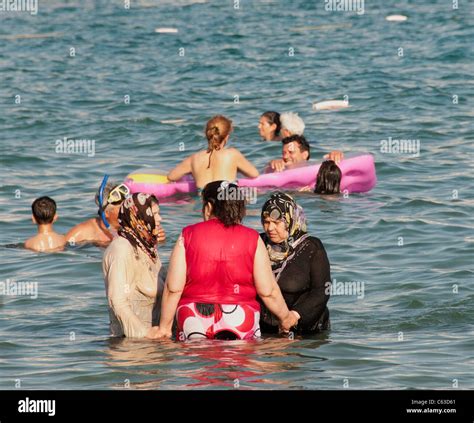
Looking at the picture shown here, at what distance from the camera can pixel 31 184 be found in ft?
52.5

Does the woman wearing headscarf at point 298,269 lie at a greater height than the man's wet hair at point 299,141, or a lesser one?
lesser

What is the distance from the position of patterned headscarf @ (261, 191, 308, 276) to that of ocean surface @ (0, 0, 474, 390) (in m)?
0.61

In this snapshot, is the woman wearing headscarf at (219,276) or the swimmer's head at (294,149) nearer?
the woman wearing headscarf at (219,276)

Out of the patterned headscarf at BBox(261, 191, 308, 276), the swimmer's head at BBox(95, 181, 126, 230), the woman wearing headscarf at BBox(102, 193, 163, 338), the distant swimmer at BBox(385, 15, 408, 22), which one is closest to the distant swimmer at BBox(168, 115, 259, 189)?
the swimmer's head at BBox(95, 181, 126, 230)

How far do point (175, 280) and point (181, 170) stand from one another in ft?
22.9

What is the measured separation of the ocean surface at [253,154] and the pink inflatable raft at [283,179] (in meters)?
0.18

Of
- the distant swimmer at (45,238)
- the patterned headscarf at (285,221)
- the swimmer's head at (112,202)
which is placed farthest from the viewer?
the distant swimmer at (45,238)

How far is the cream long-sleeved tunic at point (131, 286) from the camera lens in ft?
25.3

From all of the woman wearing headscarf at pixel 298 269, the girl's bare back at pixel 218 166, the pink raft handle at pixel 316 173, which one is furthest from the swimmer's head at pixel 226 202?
the pink raft handle at pixel 316 173

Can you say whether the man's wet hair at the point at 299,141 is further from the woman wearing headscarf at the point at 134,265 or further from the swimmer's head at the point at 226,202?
the swimmer's head at the point at 226,202

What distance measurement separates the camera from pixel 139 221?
7.73 metres

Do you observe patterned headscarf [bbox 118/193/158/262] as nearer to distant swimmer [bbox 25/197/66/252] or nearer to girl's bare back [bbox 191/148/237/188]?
distant swimmer [bbox 25/197/66/252]
